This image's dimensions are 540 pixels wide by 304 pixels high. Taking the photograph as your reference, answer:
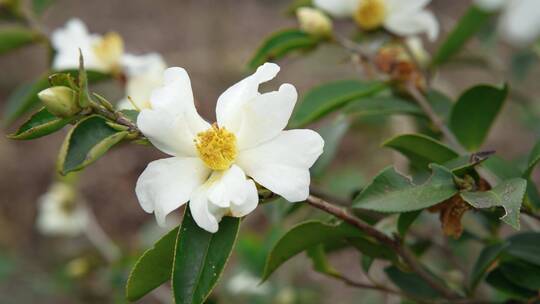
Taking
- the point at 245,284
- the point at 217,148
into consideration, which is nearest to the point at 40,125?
the point at 217,148

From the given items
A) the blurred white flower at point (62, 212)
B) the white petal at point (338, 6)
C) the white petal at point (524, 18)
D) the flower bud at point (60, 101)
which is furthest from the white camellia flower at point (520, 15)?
the blurred white flower at point (62, 212)

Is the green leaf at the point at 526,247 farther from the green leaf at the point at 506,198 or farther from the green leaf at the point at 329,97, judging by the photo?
the green leaf at the point at 329,97

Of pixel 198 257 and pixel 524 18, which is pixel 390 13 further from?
pixel 198 257

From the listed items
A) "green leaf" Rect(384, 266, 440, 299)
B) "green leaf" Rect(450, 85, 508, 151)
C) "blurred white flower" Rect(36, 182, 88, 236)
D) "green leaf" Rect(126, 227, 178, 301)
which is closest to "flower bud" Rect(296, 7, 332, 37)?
"green leaf" Rect(450, 85, 508, 151)

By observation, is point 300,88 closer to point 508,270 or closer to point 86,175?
point 86,175

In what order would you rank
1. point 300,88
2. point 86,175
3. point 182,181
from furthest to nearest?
point 300,88, point 86,175, point 182,181

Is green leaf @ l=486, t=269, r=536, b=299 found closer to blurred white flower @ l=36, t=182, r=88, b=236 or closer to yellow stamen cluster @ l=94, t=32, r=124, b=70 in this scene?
yellow stamen cluster @ l=94, t=32, r=124, b=70

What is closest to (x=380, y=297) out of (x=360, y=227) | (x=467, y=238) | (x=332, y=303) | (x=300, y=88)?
(x=332, y=303)
